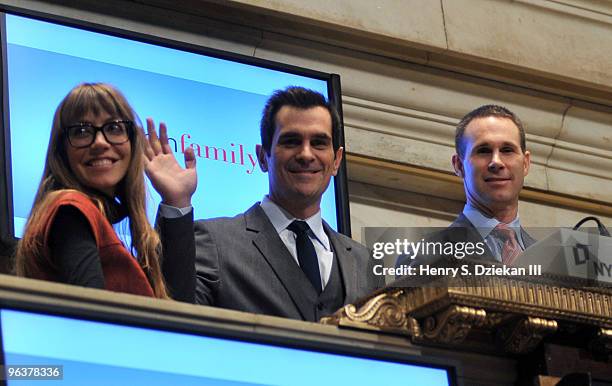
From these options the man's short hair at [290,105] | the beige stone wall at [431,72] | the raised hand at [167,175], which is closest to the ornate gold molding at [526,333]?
the raised hand at [167,175]

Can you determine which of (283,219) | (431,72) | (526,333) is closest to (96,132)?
(283,219)

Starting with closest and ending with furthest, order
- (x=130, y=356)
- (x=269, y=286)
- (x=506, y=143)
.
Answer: (x=130, y=356), (x=269, y=286), (x=506, y=143)

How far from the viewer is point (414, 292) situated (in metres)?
3.29

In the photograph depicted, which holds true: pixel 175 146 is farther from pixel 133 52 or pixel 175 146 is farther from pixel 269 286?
pixel 269 286

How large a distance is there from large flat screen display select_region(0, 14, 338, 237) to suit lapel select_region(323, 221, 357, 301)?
4.47 ft

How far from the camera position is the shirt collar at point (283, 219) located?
4516 mm

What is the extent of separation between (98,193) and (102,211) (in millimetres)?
110

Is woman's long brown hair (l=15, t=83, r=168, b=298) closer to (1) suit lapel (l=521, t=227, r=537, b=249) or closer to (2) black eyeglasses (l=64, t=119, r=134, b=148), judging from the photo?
(2) black eyeglasses (l=64, t=119, r=134, b=148)

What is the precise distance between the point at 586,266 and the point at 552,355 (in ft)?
1.13

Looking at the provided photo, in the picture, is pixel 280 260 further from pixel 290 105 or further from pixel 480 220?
pixel 480 220

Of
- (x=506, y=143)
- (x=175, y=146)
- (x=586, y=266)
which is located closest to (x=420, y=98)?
(x=175, y=146)

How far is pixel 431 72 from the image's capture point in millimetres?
7539

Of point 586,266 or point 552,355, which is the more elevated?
point 586,266

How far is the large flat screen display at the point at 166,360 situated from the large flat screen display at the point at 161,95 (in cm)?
279
